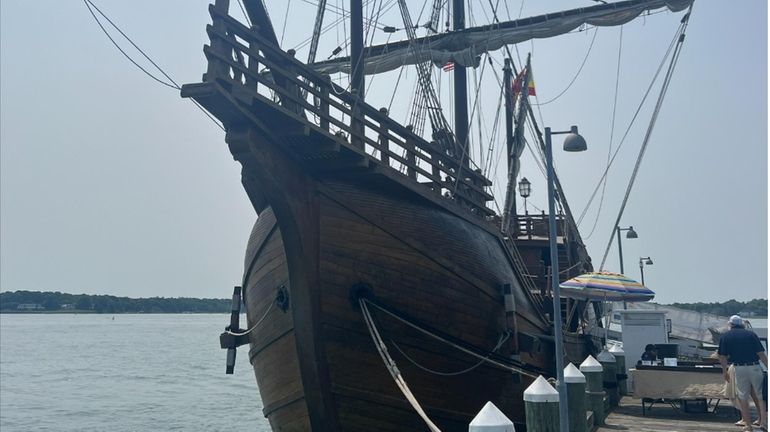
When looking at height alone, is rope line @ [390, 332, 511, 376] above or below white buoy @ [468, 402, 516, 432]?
above

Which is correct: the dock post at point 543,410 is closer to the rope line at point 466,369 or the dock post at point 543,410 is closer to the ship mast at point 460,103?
the rope line at point 466,369

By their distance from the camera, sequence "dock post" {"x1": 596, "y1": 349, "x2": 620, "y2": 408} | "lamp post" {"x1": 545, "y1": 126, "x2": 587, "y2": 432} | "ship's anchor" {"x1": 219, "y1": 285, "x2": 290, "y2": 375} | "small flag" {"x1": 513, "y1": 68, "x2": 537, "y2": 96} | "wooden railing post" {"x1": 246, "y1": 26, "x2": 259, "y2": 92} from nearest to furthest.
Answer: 1. "lamp post" {"x1": 545, "y1": 126, "x2": 587, "y2": 432}
2. "wooden railing post" {"x1": 246, "y1": 26, "x2": 259, "y2": 92}
3. "ship's anchor" {"x1": 219, "y1": 285, "x2": 290, "y2": 375}
4. "dock post" {"x1": 596, "y1": 349, "x2": 620, "y2": 408}
5. "small flag" {"x1": 513, "y1": 68, "x2": 537, "y2": 96}

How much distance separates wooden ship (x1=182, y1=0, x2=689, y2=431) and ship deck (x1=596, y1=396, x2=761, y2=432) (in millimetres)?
1438

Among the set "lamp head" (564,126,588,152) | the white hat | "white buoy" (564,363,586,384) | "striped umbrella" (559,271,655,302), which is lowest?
"white buoy" (564,363,586,384)

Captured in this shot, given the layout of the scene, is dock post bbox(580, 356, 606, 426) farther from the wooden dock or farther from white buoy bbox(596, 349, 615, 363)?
white buoy bbox(596, 349, 615, 363)

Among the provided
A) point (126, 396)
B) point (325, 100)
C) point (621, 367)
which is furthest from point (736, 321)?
point (126, 396)

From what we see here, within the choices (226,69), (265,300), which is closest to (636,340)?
(265,300)

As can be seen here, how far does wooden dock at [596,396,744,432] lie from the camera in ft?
31.6

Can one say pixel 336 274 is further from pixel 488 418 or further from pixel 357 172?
pixel 488 418

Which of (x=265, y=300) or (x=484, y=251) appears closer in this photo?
(x=265, y=300)

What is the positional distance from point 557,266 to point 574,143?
1.46 m

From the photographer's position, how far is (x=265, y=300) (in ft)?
33.7

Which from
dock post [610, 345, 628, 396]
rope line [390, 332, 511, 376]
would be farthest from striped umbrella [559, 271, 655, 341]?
rope line [390, 332, 511, 376]

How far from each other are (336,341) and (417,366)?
1.25m
